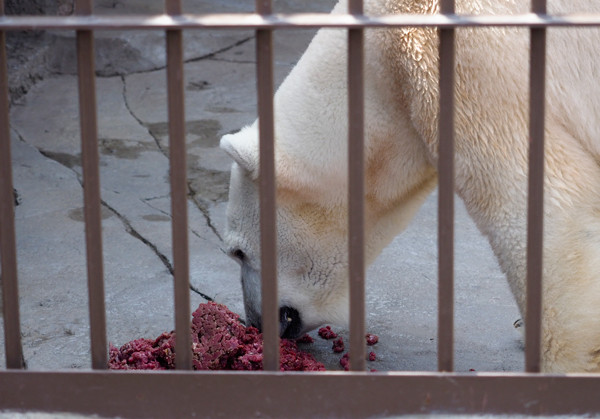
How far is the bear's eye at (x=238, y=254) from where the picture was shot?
8.87 ft

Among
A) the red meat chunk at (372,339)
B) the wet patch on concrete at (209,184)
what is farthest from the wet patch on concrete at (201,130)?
the red meat chunk at (372,339)

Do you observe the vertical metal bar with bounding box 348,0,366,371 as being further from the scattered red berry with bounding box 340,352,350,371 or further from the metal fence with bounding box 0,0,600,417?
the scattered red berry with bounding box 340,352,350,371

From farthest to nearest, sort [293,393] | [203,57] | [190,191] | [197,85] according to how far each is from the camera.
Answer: [203,57] → [197,85] → [190,191] → [293,393]

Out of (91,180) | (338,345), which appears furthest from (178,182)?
(338,345)

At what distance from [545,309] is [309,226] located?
662 millimetres

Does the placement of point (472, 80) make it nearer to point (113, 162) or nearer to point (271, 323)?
point (271, 323)

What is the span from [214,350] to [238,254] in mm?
274

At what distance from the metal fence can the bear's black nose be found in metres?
0.90

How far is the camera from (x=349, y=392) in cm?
183

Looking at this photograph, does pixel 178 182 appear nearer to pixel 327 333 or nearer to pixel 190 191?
pixel 327 333

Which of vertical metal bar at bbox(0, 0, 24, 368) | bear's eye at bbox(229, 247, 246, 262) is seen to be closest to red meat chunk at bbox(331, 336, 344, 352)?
bear's eye at bbox(229, 247, 246, 262)

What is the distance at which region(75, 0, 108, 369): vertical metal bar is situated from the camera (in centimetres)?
177

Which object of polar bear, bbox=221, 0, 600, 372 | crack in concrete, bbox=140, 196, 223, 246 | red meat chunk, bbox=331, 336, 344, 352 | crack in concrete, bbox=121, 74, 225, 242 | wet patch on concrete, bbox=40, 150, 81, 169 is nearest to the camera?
polar bear, bbox=221, 0, 600, 372

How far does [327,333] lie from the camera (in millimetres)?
3002
